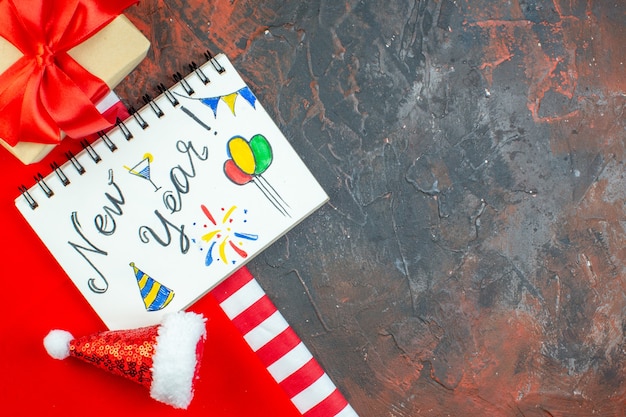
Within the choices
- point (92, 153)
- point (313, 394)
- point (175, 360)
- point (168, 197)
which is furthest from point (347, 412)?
Result: point (92, 153)

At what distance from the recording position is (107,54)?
2.28ft

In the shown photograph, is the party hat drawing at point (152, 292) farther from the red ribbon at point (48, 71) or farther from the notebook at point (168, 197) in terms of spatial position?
the red ribbon at point (48, 71)


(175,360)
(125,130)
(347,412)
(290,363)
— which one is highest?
(125,130)

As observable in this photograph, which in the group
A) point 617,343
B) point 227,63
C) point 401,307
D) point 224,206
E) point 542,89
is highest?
point 227,63

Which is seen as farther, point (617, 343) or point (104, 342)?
point (617, 343)

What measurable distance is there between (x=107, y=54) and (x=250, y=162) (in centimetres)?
21

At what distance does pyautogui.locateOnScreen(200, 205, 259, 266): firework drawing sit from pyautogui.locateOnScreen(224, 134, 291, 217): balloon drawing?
0.04m

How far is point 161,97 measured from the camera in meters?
0.73

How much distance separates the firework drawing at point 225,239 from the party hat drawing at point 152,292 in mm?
63

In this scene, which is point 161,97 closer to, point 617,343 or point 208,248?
point 208,248

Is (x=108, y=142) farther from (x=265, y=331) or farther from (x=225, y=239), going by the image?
(x=265, y=331)

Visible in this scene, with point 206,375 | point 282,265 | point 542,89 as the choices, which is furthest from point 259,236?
point 542,89

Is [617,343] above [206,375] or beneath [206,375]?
beneath

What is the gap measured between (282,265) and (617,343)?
0.48 meters
